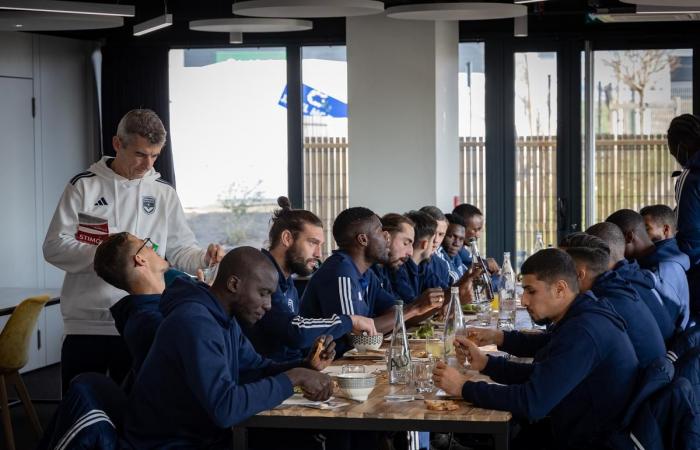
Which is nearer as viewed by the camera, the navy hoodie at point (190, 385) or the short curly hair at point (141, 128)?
the navy hoodie at point (190, 385)

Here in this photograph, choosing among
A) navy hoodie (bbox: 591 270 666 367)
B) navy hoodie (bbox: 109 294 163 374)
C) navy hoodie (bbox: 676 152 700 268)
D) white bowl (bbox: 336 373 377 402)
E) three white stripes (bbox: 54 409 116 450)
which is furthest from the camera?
navy hoodie (bbox: 676 152 700 268)

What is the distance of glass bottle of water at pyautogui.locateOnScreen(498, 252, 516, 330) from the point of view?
17.9 ft

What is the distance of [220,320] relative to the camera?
3.35 m

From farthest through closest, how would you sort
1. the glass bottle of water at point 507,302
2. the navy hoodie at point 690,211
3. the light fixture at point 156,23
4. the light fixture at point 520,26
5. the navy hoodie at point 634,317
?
Result: the light fixture at point 520,26 < the light fixture at point 156,23 < the navy hoodie at point 690,211 < the glass bottle of water at point 507,302 < the navy hoodie at point 634,317

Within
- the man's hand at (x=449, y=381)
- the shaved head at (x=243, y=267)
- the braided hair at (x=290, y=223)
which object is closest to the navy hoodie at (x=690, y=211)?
the braided hair at (x=290, y=223)

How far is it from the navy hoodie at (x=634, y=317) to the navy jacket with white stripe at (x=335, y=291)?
1.17 meters

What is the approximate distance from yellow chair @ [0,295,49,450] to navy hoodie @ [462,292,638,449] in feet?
11.5

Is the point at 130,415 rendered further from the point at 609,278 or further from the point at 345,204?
the point at 345,204

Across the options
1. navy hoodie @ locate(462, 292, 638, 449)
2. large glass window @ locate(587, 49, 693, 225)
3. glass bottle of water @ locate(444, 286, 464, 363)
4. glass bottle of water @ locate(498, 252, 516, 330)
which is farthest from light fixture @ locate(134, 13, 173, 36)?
navy hoodie @ locate(462, 292, 638, 449)

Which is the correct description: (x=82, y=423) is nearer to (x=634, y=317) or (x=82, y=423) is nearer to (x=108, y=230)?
(x=108, y=230)

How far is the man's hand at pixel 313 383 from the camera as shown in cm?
354

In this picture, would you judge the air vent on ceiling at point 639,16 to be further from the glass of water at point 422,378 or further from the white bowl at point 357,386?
the white bowl at point 357,386

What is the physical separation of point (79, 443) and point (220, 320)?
0.53 metres

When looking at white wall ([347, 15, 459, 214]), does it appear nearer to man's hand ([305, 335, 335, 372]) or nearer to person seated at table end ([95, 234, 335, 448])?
man's hand ([305, 335, 335, 372])
